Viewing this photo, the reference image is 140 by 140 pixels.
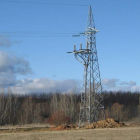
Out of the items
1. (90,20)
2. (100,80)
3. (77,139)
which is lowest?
(77,139)

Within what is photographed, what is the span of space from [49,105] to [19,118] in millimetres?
13965

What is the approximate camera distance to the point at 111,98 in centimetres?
11288

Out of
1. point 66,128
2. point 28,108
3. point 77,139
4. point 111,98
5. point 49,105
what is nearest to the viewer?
point 77,139

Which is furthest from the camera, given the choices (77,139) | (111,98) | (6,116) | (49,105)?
(111,98)

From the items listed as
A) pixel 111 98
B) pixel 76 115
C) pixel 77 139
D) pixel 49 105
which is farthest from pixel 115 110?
pixel 77 139

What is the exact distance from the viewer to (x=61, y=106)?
7794 cm

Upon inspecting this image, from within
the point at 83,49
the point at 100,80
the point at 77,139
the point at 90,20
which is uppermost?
the point at 90,20

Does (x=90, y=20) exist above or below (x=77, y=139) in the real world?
above

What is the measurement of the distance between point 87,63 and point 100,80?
2.51 m

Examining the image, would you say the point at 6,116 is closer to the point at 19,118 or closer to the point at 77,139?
the point at 19,118

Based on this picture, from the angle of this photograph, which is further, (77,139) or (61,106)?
(61,106)

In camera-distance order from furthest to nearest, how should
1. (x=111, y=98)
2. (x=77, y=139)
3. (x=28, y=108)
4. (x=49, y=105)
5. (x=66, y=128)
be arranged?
(x=111, y=98), (x=49, y=105), (x=28, y=108), (x=66, y=128), (x=77, y=139)

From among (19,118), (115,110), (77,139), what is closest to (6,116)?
Result: (19,118)

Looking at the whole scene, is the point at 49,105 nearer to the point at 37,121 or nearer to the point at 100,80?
the point at 37,121
